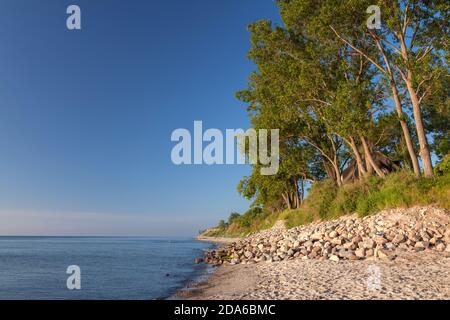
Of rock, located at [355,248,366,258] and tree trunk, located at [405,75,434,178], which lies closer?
rock, located at [355,248,366,258]

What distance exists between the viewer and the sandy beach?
9.18 metres

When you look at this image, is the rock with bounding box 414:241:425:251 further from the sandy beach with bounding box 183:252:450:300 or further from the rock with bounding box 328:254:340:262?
the rock with bounding box 328:254:340:262

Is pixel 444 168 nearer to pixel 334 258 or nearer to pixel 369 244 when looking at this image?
pixel 369 244

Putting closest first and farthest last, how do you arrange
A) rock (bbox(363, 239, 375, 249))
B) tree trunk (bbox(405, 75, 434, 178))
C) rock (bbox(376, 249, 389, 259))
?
rock (bbox(376, 249, 389, 259))
rock (bbox(363, 239, 375, 249))
tree trunk (bbox(405, 75, 434, 178))

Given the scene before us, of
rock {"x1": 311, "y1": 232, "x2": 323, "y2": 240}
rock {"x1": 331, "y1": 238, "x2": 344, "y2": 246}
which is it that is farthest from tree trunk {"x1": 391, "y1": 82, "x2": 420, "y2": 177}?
rock {"x1": 331, "y1": 238, "x2": 344, "y2": 246}

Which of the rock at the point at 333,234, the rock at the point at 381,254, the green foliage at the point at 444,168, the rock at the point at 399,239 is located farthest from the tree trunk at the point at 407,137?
the rock at the point at 381,254

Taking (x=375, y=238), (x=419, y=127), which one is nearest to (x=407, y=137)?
(x=419, y=127)

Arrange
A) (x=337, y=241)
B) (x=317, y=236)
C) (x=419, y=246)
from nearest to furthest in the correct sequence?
(x=419, y=246) < (x=337, y=241) < (x=317, y=236)

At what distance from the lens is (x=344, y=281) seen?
428 inches

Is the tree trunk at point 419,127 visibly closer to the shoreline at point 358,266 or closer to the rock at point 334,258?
the shoreline at point 358,266

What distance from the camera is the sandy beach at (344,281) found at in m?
9.18

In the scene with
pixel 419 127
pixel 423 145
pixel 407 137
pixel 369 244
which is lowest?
pixel 369 244
